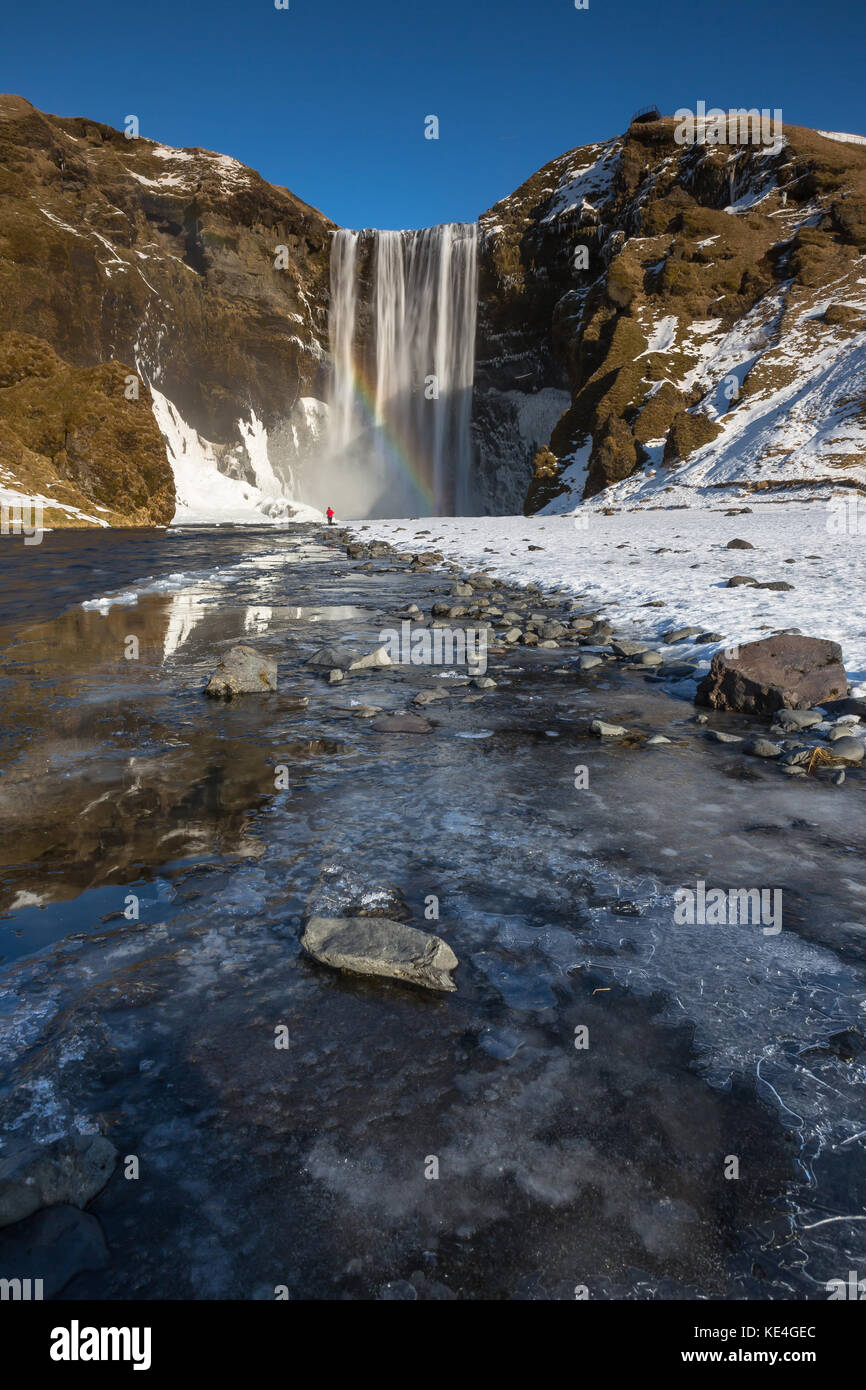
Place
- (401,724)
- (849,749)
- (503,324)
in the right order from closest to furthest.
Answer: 1. (849,749)
2. (401,724)
3. (503,324)

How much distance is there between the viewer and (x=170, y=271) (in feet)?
195

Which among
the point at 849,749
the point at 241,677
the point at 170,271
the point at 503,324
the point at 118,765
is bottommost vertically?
the point at 118,765

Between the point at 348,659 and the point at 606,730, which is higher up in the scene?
the point at 348,659

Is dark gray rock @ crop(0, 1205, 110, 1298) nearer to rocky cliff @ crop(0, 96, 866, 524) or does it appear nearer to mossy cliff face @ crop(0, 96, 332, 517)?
rocky cliff @ crop(0, 96, 866, 524)

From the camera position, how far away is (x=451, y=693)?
6910 mm

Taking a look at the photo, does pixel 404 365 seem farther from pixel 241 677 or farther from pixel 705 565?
pixel 241 677

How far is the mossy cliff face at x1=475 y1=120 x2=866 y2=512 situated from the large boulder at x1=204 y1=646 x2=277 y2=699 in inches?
1098

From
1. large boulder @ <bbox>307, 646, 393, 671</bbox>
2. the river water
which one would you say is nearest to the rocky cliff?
large boulder @ <bbox>307, 646, 393, 671</bbox>

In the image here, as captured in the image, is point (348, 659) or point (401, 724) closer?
point (401, 724)

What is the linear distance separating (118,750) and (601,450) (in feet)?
128

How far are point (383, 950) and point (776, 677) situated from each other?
4.86 meters

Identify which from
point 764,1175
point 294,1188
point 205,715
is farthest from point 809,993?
point 205,715

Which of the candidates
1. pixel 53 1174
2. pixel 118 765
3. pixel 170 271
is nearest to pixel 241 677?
pixel 118 765

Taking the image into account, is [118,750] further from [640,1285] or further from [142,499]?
[142,499]
